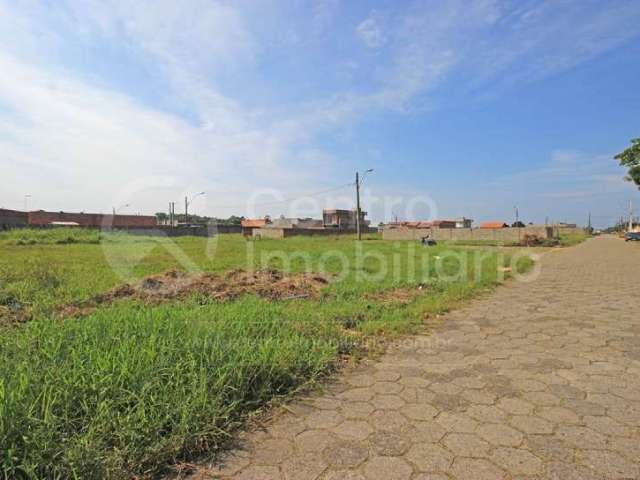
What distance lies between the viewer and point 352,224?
2525 inches

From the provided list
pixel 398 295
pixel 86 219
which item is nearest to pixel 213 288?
pixel 398 295

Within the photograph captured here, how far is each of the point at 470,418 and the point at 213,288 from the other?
4651mm

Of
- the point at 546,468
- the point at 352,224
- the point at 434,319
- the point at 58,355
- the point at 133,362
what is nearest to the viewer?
the point at 546,468

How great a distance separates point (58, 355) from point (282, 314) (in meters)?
2.16

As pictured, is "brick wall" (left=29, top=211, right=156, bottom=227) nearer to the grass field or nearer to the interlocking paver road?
the grass field

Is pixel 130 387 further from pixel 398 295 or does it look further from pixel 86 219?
pixel 86 219

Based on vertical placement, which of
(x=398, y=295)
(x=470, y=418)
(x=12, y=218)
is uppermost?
(x=12, y=218)

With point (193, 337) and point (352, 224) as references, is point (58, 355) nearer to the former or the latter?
point (193, 337)

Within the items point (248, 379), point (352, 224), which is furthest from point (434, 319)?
point (352, 224)

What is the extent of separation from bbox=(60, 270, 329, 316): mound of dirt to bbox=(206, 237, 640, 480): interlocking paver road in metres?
2.75

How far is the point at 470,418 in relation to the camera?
213 centimetres

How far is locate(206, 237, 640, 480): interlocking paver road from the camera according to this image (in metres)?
1.69

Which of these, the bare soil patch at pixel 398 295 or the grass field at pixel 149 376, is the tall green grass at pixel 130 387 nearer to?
the grass field at pixel 149 376

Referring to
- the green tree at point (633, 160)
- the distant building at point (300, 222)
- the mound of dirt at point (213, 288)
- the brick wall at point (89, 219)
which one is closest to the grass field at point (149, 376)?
the mound of dirt at point (213, 288)
